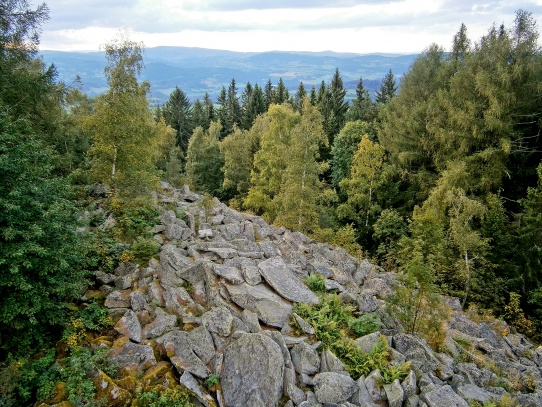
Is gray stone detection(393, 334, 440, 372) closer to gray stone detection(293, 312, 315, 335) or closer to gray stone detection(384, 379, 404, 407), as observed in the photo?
gray stone detection(384, 379, 404, 407)

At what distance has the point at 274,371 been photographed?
826 centimetres

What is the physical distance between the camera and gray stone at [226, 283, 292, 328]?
1008cm

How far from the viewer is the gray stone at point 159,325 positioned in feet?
29.5

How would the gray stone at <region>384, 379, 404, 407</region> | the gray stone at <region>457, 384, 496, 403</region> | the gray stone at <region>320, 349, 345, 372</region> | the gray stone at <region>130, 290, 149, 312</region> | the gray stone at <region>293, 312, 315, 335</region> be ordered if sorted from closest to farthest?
the gray stone at <region>384, 379, 404, 407</region>, the gray stone at <region>457, 384, 496, 403</region>, the gray stone at <region>320, 349, 345, 372</region>, the gray stone at <region>130, 290, 149, 312</region>, the gray stone at <region>293, 312, 315, 335</region>

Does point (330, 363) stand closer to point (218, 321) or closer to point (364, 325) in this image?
point (364, 325)

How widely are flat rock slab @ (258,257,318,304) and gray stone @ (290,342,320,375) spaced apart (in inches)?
77.3

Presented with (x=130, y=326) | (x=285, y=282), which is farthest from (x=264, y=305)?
(x=130, y=326)

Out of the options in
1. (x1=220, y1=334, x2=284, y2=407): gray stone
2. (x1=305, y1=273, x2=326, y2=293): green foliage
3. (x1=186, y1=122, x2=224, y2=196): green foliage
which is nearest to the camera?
→ (x1=220, y1=334, x2=284, y2=407): gray stone

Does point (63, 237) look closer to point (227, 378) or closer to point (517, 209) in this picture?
point (227, 378)

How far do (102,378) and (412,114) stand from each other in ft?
93.1

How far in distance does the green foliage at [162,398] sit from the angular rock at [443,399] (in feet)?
17.3

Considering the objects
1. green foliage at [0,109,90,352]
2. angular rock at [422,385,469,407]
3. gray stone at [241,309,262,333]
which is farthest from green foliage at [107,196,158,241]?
angular rock at [422,385,469,407]

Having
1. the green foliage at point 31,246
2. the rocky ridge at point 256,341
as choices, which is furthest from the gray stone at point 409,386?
the green foliage at point 31,246

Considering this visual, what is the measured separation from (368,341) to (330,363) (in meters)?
1.52
